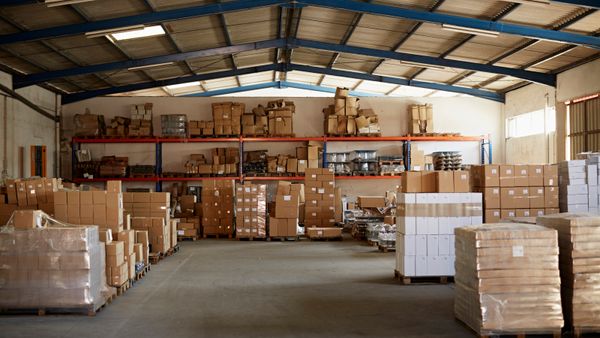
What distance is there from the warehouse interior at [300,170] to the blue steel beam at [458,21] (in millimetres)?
45

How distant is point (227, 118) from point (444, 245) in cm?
1128

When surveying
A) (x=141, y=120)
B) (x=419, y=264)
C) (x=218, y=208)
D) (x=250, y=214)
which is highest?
(x=141, y=120)

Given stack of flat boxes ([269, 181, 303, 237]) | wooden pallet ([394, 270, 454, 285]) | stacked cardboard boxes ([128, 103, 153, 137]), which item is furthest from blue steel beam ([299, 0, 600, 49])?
stacked cardboard boxes ([128, 103, 153, 137])

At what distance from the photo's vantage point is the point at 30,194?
1020 centimetres

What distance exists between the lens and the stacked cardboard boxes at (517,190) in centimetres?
1023

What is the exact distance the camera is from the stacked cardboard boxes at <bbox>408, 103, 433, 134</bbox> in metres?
19.5

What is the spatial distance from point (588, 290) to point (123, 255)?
6.38m

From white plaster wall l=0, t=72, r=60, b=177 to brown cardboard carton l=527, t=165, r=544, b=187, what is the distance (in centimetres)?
1208

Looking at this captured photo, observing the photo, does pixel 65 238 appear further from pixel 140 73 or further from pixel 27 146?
pixel 140 73

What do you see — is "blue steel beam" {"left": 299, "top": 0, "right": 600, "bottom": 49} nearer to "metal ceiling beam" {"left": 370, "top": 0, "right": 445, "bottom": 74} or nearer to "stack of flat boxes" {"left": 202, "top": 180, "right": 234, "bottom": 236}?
"metal ceiling beam" {"left": 370, "top": 0, "right": 445, "bottom": 74}

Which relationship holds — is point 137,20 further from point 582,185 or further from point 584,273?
point 584,273

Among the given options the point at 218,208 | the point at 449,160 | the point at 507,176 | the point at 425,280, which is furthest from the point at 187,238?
the point at 507,176

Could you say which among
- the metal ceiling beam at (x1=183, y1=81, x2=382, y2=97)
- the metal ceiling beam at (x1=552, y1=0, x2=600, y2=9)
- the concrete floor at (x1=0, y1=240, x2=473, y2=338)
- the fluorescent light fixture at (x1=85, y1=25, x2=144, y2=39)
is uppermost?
the metal ceiling beam at (x1=183, y1=81, x2=382, y2=97)

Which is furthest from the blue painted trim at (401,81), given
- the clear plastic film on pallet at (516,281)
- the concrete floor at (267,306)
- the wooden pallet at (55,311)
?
the clear plastic film on pallet at (516,281)
